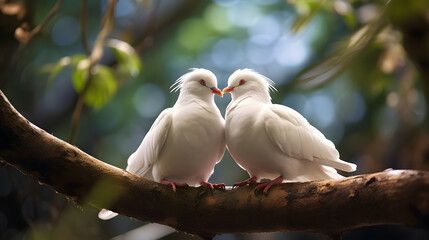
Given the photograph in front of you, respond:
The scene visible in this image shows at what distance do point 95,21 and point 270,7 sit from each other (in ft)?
8.76

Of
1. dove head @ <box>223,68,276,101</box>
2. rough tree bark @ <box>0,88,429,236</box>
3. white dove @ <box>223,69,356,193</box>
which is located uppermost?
dove head @ <box>223,68,276,101</box>

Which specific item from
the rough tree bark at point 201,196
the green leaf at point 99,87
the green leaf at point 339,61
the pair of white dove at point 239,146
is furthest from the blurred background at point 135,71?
the green leaf at point 339,61

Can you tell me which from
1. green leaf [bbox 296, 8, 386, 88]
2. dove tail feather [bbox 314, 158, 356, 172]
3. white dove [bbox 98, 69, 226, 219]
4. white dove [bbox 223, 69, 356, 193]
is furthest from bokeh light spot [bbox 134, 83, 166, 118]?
green leaf [bbox 296, 8, 386, 88]

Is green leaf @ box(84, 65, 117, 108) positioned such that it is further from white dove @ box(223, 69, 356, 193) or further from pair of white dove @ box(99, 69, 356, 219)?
white dove @ box(223, 69, 356, 193)

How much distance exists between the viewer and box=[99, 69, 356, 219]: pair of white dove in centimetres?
272

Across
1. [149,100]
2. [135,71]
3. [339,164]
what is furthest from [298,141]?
[149,100]

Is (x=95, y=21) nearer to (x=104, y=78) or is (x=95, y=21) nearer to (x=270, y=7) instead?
(x=270, y=7)

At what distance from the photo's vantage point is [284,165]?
2730 mm

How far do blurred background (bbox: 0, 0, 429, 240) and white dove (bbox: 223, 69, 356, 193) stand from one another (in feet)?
2.55

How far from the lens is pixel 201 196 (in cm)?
263

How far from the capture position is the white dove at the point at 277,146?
2.71 m

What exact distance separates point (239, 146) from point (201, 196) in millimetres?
387

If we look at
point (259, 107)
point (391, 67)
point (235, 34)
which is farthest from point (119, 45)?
point (235, 34)

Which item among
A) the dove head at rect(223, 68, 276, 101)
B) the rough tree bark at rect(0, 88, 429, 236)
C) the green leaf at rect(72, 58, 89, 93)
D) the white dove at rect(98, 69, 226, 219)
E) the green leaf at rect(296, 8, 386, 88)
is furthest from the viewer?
the green leaf at rect(72, 58, 89, 93)
